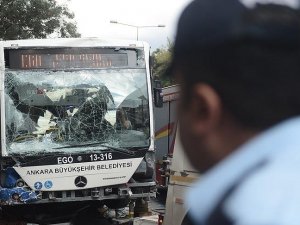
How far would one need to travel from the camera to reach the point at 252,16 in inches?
41.1

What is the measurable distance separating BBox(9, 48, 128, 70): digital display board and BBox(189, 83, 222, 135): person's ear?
23.5 ft

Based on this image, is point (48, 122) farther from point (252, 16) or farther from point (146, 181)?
point (252, 16)

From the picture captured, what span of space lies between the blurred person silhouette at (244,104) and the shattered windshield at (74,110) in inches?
276

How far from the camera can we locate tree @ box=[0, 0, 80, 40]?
23.9 meters

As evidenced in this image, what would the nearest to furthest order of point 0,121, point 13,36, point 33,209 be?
point 0,121 → point 33,209 → point 13,36

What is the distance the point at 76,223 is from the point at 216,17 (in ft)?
26.1

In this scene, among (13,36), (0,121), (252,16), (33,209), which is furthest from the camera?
(13,36)

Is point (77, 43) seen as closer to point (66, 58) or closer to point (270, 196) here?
point (66, 58)

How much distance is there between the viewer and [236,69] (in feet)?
3.40

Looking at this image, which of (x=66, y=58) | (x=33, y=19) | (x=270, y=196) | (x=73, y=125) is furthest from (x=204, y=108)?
(x=33, y=19)

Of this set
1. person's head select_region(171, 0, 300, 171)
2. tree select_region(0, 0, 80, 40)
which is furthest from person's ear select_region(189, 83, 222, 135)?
tree select_region(0, 0, 80, 40)

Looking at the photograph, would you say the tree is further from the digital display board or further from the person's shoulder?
the person's shoulder

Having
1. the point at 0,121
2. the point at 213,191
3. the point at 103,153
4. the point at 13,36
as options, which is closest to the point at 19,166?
the point at 0,121

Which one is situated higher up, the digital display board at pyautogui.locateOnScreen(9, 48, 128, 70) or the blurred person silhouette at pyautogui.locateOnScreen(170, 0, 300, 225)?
the blurred person silhouette at pyautogui.locateOnScreen(170, 0, 300, 225)
